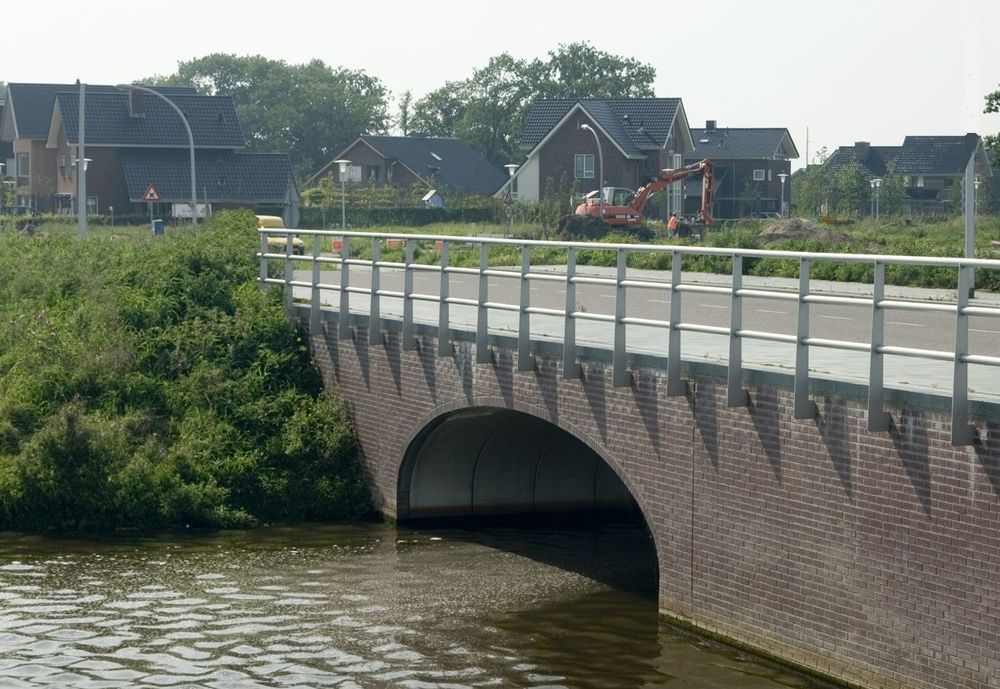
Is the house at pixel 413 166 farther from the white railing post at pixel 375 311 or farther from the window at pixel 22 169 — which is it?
the white railing post at pixel 375 311

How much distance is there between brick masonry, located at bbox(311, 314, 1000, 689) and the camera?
11266 millimetres

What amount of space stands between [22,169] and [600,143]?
107 ft

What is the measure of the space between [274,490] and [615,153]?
2729 inches

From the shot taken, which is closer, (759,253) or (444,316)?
(759,253)

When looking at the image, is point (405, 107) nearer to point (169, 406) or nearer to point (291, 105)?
point (291, 105)

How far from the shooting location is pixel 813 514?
12.8m

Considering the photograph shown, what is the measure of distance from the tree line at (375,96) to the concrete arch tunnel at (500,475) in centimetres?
10510

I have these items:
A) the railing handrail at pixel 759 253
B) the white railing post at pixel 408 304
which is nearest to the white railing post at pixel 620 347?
the railing handrail at pixel 759 253

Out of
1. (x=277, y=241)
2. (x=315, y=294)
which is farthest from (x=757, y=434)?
(x=277, y=241)

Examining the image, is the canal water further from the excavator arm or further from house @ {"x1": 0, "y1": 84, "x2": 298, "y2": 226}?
house @ {"x1": 0, "y1": 84, "x2": 298, "y2": 226}

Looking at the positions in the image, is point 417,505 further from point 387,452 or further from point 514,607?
point 514,607

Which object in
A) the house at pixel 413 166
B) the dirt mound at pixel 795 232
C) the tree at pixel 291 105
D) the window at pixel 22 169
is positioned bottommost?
the dirt mound at pixel 795 232

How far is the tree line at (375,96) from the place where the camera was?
4946 inches

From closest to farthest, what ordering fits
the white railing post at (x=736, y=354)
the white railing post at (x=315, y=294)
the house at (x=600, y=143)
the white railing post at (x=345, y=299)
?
the white railing post at (x=736, y=354)
the white railing post at (x=345, y=299)
the white railing post at (x=315, y=294)
the house at (x=600, y=143)
